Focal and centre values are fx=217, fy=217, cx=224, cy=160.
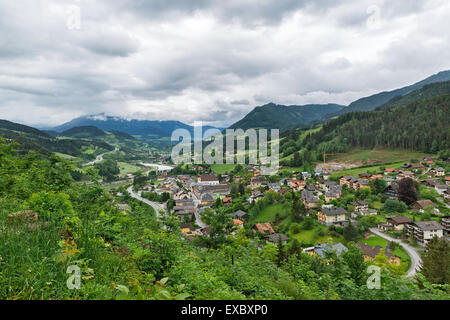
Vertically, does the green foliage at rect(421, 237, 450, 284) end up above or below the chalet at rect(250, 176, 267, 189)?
above

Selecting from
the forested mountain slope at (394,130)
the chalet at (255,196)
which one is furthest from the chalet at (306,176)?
the forested mountain slope at (394,130)

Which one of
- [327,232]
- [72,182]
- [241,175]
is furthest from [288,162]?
[72,182]

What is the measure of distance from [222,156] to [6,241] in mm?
115501

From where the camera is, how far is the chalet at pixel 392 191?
41.3 m

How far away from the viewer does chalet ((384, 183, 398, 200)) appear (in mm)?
41344

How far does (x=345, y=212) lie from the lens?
35344 mm

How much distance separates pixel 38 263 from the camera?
124 inches

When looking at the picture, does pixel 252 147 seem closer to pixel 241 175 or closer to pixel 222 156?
pixel 222 156

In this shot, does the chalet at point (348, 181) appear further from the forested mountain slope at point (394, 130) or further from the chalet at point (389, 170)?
the forested mountain slope at point (394, 130)

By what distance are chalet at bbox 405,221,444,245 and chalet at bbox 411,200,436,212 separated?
7.56 metres

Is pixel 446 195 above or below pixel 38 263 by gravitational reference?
below

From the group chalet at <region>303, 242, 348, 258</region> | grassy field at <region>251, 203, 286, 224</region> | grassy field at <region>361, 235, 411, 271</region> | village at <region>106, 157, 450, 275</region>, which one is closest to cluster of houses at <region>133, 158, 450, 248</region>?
village at <region>106, 157, 450, 275</region>

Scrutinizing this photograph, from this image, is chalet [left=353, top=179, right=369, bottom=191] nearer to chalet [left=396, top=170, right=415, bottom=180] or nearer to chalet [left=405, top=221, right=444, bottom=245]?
chalet [left=396, top=170, right=415, bottom=180]
